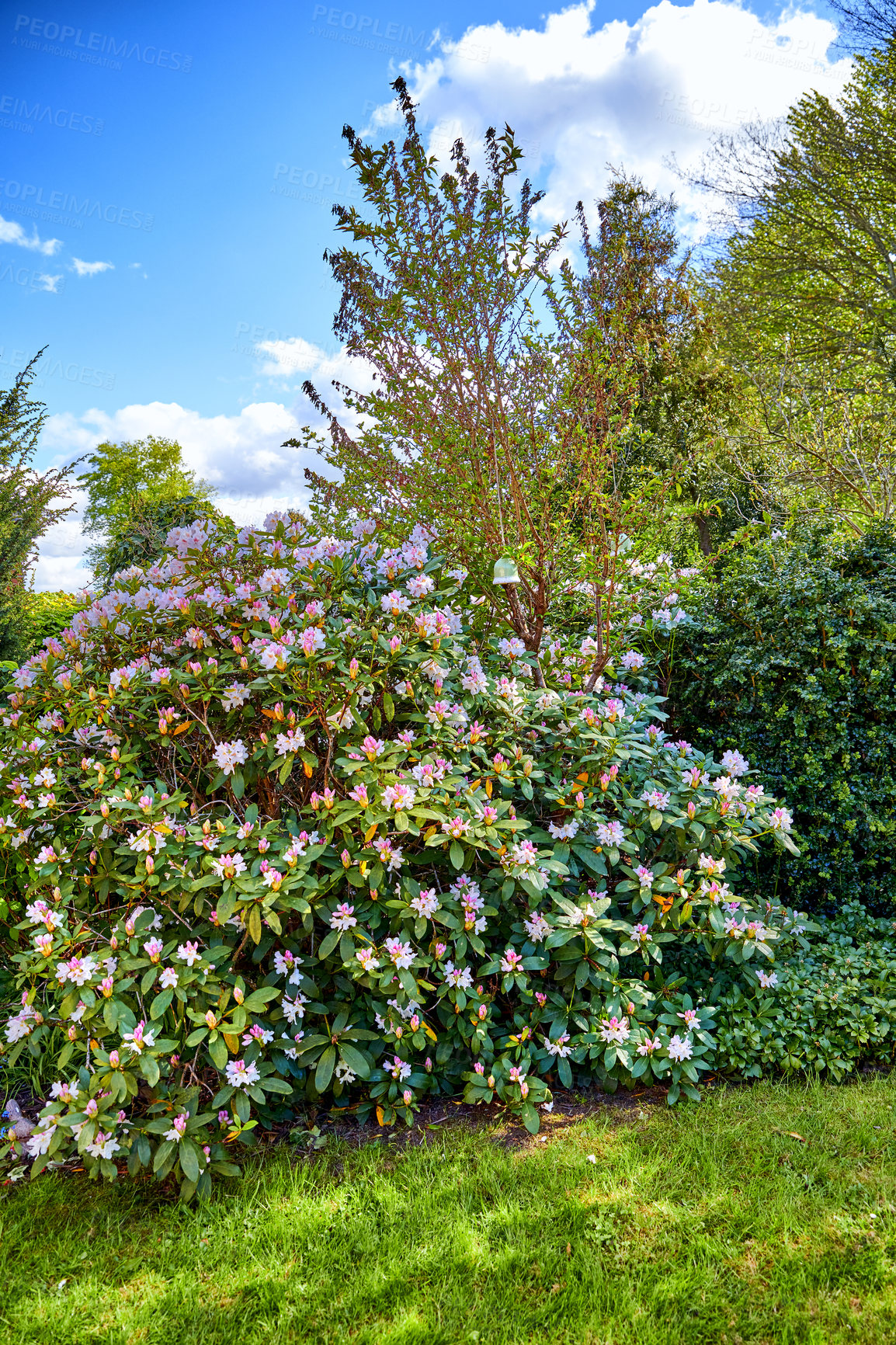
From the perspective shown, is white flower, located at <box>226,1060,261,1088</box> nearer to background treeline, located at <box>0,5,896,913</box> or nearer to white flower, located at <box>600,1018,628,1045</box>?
white flower, located at <box>600,1018,628,1045</box>

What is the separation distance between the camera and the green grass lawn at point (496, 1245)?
185cm

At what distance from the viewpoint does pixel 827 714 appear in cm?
383

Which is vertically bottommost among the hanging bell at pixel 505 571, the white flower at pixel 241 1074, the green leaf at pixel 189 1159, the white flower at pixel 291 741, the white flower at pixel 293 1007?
the green leaf at pixel 189 1159

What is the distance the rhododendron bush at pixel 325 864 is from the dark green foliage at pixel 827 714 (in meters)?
0.70

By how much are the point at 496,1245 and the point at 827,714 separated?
2.84 m

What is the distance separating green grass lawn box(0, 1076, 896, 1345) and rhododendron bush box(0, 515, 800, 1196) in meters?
0.17

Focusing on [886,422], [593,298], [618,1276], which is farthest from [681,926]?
[886,422]

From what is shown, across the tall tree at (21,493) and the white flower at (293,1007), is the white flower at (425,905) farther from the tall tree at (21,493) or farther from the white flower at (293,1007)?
the tall tree at (21,493)

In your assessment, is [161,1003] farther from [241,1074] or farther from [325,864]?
[325,864]

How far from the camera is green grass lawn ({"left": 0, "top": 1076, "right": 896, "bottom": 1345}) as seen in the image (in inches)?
72.9

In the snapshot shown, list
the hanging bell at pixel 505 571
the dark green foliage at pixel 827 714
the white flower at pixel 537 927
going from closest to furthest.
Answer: the white flower at pixel 537 927 → the hanging bell at pixel 505 571 → the dark green foliage at pixel 827 714

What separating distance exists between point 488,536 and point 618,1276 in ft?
9.66

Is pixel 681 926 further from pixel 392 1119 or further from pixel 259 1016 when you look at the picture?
pixel 259 1016

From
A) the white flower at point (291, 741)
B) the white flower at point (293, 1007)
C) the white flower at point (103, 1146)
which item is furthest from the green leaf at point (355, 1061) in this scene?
the white flower at point (291, 741)
